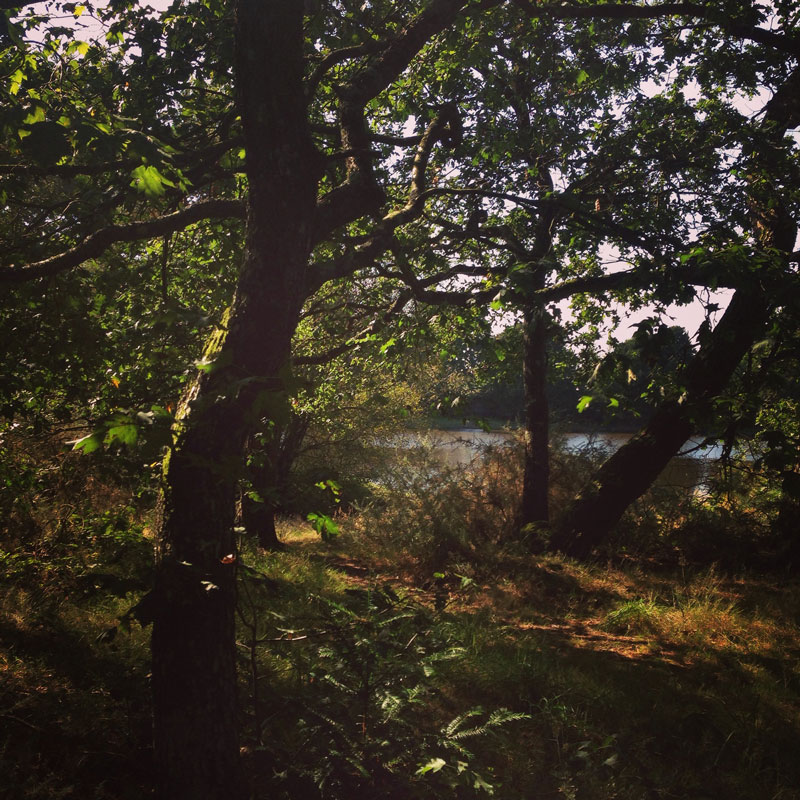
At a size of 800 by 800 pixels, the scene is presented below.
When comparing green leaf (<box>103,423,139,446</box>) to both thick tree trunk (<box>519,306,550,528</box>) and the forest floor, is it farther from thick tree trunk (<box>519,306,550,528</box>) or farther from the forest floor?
thick tree trunk (<box>519,306,550,528</box>)

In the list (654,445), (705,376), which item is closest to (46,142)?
(705,376)

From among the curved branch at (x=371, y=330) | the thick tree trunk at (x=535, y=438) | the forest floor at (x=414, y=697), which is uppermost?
the curved branch at (x=371, y=330)

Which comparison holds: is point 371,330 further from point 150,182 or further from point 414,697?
point 150,182

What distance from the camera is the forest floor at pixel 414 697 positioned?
11.2 ft

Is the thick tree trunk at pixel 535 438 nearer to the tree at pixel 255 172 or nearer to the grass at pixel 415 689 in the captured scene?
the tree at pixel 255 172

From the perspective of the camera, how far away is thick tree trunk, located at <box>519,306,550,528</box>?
32.3 feet

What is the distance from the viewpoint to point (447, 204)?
402 inches

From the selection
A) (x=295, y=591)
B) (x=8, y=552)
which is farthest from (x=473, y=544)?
(x=8, y=552)

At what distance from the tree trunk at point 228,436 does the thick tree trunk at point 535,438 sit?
7.30 metres

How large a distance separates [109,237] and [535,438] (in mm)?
7905

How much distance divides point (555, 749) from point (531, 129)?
23.8ft

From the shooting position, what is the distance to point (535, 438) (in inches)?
391

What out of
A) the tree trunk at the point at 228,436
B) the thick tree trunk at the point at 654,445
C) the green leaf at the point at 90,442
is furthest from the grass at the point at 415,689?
the thick tree trunk at the point at 654,445

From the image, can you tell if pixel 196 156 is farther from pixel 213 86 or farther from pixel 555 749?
pixel 555 749
